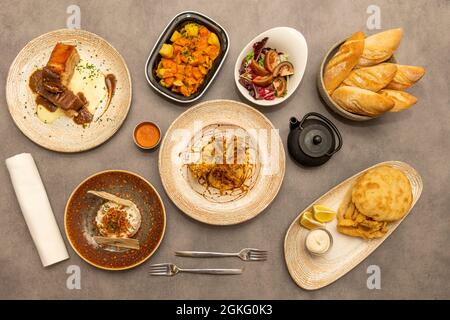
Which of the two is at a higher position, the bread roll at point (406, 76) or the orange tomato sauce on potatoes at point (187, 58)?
the orange tomato sauce on potatoes at point (187, 58)

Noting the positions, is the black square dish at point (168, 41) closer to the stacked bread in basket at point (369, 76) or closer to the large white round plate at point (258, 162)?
the large white round plate at point (258, 162)

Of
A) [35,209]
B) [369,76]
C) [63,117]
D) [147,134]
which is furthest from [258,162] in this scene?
[35,209]

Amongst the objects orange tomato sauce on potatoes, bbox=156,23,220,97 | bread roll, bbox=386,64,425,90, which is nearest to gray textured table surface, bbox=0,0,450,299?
orange tomato sauce on potatoes, bbox=156,23,220,97

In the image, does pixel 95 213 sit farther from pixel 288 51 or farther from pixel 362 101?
pixel 362 101

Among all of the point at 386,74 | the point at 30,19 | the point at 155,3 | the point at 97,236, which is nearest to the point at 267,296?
the point at 97,236

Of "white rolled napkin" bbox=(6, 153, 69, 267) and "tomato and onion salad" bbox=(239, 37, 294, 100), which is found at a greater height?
"tomato and onion salad" bbox=(239, 37, 294, 100)

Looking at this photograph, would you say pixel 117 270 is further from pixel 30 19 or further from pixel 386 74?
pixel 386 74

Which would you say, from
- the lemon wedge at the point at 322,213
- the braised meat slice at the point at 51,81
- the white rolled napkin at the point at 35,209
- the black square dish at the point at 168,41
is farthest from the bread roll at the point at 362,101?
the white rolled napkin at the point at 35,209

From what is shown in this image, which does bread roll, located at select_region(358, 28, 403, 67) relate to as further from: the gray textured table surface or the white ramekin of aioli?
the white ramekin of aioli
